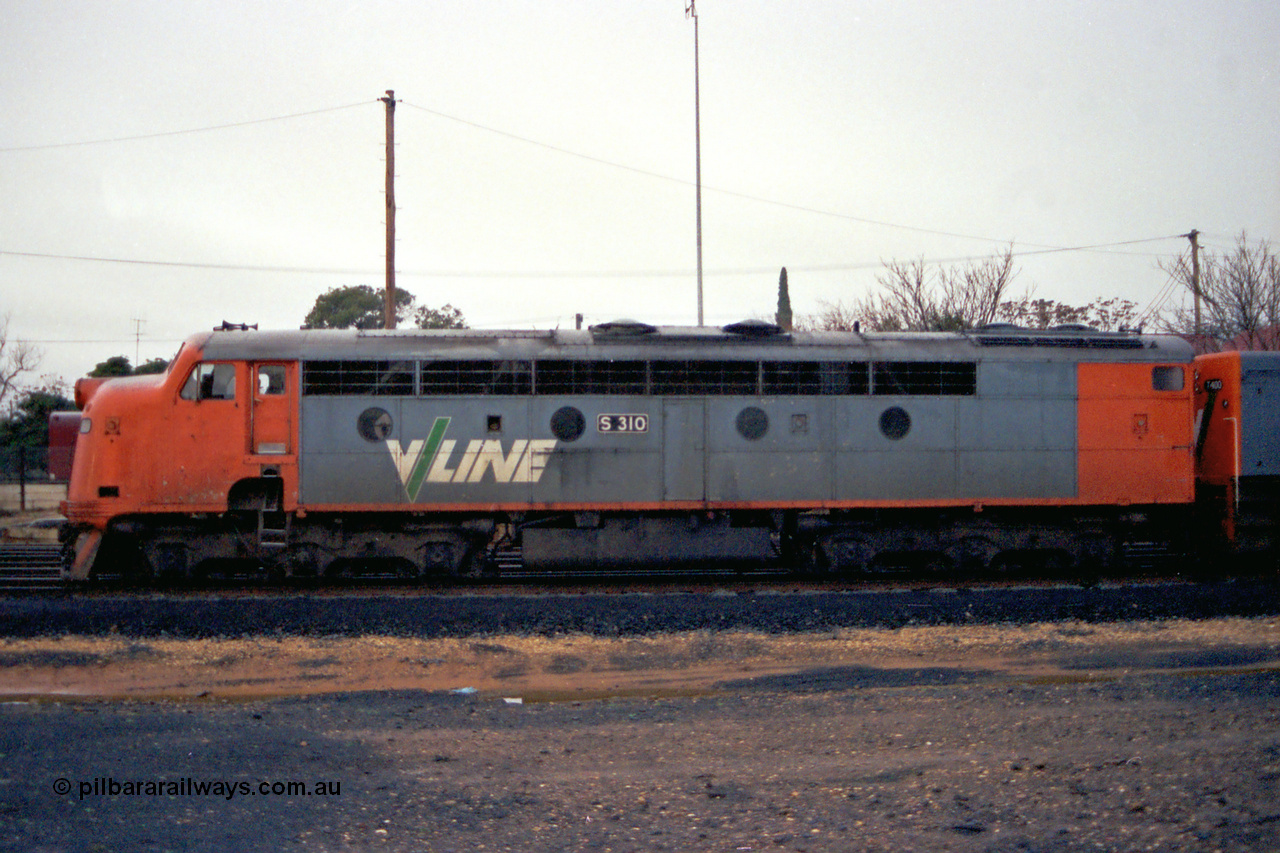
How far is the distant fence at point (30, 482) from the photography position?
30.2m

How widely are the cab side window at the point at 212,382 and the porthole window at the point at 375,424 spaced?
1791mm

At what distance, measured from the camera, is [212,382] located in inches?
503

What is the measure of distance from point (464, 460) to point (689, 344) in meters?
3.61

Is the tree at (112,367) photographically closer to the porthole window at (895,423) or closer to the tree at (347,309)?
the tree at (347,309)

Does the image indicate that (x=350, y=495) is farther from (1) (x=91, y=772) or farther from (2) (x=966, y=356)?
(2) (x=966, y=356)

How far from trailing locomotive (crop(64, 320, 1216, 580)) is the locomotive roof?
4 centimetres

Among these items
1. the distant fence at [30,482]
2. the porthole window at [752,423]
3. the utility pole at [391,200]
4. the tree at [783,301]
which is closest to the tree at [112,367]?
the distant fence at [30,482]

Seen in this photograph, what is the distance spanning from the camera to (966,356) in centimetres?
1369

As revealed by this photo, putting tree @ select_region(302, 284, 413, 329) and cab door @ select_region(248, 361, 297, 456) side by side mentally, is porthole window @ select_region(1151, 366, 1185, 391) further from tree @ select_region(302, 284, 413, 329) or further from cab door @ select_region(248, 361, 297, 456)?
tree @ select_region(302, 284, 413, 329)

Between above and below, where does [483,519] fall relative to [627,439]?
below

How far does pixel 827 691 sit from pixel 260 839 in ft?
14.4

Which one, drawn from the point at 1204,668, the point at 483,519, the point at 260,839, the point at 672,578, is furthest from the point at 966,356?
the point at 260,839
